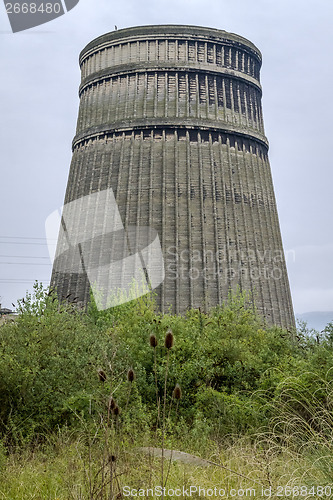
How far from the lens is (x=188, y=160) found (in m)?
24.2

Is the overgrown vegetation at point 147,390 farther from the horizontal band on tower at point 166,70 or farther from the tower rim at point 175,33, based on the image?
the tower rim at point 175,33

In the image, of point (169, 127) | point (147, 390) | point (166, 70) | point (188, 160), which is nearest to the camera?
point (147, 390)

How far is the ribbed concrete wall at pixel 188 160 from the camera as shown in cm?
2311

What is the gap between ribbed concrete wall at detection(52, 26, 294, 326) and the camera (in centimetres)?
2311

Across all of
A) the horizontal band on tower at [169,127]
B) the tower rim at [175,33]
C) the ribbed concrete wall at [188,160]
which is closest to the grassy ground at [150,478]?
the ribbed concrete wall at [188,160]

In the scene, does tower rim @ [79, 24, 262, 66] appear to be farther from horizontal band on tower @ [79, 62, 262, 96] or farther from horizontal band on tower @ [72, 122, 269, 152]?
horizontal band on tower @ [72, 122, 269, 152]

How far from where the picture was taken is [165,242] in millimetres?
22969

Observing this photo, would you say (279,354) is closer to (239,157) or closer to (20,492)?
(20,492)

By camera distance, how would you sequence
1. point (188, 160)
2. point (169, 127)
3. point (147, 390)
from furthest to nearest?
point (169, 127) < point (188, 160) < point (147, 390)

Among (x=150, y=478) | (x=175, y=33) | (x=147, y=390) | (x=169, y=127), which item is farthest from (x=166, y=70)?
(x=150, y=478)

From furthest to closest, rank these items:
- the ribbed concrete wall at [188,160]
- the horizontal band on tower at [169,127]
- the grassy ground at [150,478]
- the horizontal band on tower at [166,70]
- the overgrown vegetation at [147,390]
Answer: the horizontal band on tower at [166,70] → the horizontal band on tower at [169,127] → the ribbed concrete wall at [188,160] → the overgrown vegetation at [147,390] → the grassy ground at [150,478]

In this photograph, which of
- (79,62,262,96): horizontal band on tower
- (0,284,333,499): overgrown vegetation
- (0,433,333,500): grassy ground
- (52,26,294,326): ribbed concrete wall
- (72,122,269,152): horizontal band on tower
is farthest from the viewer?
(79,62,262,96): horizontal band on tower

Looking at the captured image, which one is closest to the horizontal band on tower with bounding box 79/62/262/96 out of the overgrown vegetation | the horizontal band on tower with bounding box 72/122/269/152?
the horizontal band on tower with bounding box 72/122/269/152

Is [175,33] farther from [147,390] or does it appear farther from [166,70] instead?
[147,390]
